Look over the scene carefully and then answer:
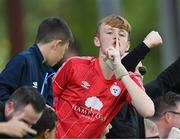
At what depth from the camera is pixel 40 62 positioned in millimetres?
9867

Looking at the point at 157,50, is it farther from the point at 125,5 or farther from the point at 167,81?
the point at 167,81

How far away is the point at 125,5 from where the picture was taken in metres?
24.4

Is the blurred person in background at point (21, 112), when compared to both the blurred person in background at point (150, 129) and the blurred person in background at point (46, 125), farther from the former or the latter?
the blurred person in background at point (150, 129)

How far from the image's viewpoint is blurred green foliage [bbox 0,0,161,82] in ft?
78.5

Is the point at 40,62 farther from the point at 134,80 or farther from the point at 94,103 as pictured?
the point at 134,80

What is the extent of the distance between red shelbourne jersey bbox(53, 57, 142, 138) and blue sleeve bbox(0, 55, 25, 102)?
44 cm

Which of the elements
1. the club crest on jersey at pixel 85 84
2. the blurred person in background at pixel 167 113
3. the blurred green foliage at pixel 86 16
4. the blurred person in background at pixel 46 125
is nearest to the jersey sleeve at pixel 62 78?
the club crest on jersey at pixel 85 84

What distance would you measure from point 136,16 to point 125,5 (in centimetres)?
35

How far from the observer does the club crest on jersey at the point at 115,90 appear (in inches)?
392

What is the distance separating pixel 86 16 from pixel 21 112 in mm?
16151

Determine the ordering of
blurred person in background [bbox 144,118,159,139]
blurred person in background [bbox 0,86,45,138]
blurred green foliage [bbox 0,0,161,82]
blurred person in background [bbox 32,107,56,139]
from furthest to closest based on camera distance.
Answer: blurred green foliage [bbox 0,0,161,82] < blurred person in background [bbox 144,118,159,139] < blurred person in background [bbox 32,107,56,139] < blurred person in background [bbox 0,86,45,138]

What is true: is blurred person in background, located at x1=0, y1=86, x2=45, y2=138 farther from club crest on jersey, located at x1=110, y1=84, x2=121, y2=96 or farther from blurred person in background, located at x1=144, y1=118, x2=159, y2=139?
blurred person in background, located at x1=144, y1=118, x2=159, y2=139

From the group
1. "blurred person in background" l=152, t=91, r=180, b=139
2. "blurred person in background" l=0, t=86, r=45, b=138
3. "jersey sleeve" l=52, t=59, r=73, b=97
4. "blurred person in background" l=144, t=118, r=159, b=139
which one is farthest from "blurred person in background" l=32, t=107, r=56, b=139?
"blurred person in background" l=152, t=91, r=180, b=139

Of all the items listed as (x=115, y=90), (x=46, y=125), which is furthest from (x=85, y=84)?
(x=46, y=125)
